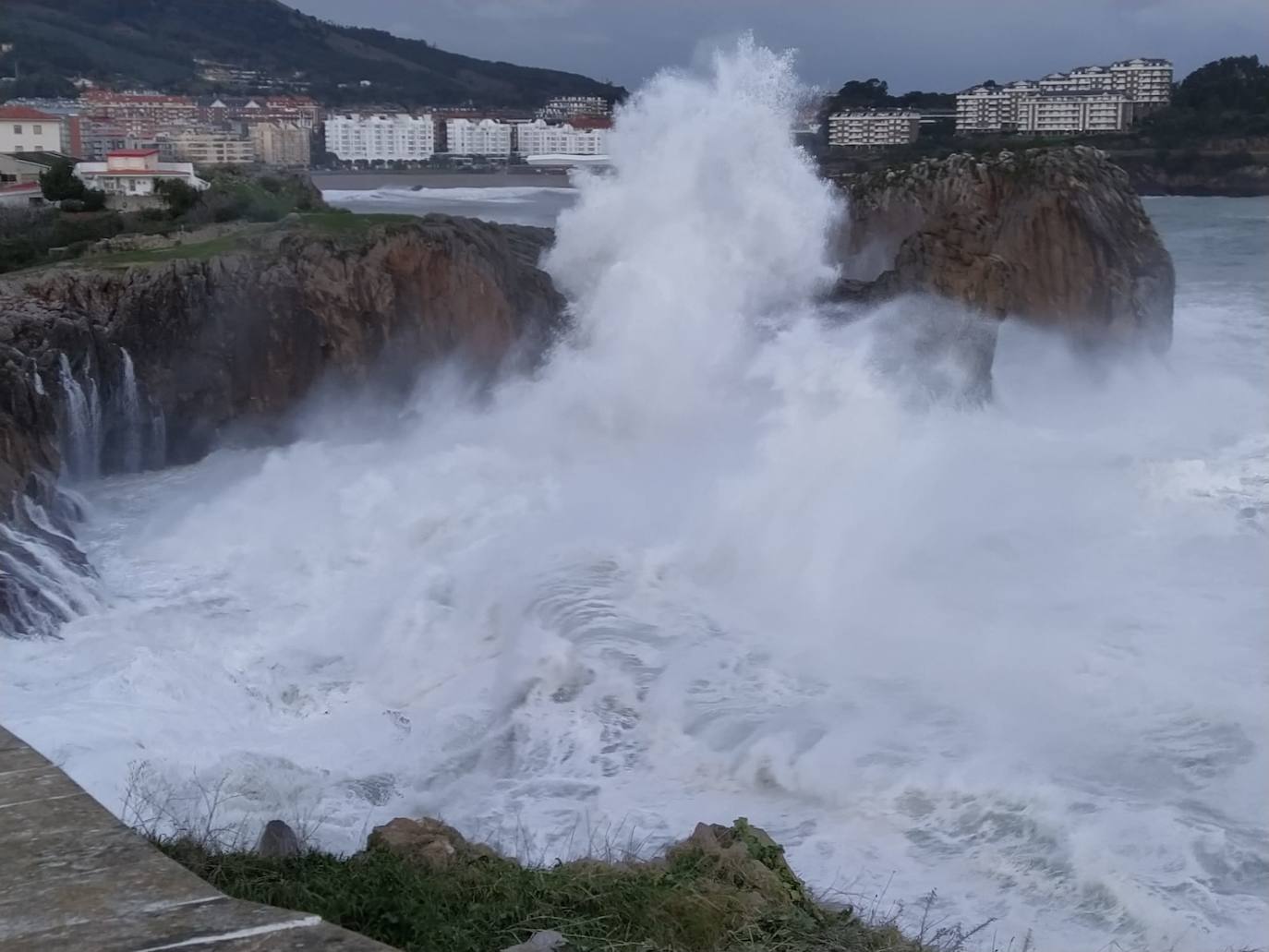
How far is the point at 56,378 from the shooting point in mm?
15359

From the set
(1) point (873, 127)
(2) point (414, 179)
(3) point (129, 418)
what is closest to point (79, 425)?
(3) point (129, 418)

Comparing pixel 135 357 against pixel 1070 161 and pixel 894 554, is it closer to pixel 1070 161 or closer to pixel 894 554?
pixel 894 554

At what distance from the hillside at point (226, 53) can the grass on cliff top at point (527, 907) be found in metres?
41.2

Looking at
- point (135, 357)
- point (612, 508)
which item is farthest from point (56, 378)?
point (612, 508)

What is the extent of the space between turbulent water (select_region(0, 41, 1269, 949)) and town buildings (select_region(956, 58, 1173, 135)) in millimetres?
12923

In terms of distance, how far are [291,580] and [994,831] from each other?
7.17m

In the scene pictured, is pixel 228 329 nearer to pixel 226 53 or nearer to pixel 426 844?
pixel 426 844

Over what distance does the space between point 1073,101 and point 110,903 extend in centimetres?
3541

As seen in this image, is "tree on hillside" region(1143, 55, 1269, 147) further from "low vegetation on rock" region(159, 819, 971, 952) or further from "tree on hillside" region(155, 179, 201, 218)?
"low vegetation on rock" region(159, 819, 971, 952)

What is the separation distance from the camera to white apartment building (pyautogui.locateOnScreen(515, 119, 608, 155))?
26.3 meters

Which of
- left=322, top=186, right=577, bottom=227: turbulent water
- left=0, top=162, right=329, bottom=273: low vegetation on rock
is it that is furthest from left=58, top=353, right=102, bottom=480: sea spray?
left=322, top=186, right=577, bottom=227: turbulent water

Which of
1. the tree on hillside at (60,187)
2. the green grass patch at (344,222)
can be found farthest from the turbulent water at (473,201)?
the tree on hillside at (60,187)

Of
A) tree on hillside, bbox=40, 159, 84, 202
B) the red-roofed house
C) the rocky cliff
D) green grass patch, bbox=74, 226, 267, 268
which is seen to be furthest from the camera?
the red-roofed house

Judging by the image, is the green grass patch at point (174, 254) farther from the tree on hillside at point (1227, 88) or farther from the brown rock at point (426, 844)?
the tree on hillside at point (1227, 88)
